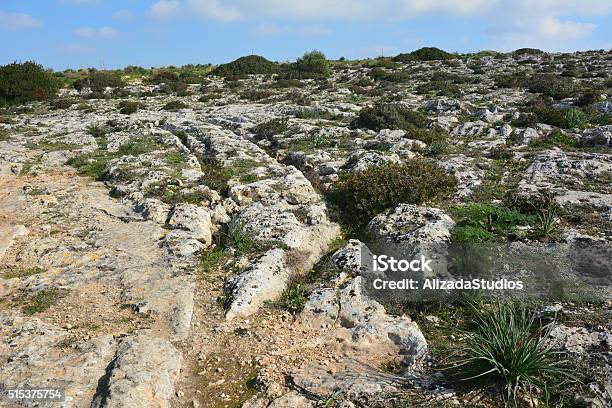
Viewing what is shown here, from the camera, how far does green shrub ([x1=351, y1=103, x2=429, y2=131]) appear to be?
19328mm

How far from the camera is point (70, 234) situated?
10.2 meters

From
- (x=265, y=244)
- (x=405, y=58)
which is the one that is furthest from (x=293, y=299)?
(x=405, y=58)

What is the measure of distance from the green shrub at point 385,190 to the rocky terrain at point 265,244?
0.09 meters

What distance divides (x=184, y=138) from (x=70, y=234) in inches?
364

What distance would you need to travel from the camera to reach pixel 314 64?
45.2 m

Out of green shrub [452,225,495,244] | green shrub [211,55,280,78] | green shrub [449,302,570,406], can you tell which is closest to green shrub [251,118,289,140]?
green shrub [452,225,495,244]

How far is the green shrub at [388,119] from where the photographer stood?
1933 centimetres

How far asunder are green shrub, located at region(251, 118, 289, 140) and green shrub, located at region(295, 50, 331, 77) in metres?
23.6

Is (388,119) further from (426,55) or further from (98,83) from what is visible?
(426,55)

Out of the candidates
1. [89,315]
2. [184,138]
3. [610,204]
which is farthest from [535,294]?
[184,138]

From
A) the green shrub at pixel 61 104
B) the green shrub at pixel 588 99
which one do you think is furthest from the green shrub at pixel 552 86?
the green shrub at pixel 61 104

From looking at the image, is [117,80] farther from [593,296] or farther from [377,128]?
[593,296]

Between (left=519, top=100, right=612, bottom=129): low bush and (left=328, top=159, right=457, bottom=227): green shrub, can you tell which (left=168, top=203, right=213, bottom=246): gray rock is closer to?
(left=328, top=159, right=457, bottom=227): green shrub

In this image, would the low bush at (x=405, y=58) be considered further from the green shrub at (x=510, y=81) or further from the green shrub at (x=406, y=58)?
the green shrub at (x=510, y=81)
